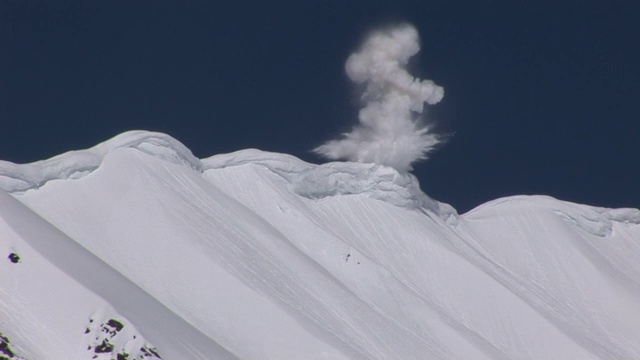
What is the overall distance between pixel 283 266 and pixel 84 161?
629 inches

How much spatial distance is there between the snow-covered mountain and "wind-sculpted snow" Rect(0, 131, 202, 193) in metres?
0.14

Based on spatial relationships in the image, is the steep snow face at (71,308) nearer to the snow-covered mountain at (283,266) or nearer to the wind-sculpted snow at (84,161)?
the snow-covered mountain at (283,266)

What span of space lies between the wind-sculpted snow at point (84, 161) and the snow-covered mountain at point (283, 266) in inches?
5.6

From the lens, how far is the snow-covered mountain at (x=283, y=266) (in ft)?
278

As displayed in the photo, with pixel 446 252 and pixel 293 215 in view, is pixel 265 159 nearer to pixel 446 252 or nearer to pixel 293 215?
pixel 293 215

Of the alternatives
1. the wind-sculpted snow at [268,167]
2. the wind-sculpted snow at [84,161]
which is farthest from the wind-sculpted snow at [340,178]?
the wind-sculpted snow at [84,161]

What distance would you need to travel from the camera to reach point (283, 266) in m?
101

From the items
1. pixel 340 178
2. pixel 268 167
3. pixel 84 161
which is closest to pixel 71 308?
pixel 84 161

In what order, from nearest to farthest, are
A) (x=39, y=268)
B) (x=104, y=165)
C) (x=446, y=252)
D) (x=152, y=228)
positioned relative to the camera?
1. (x=39, y=268)
2. (x=152, y=228)
3. (x=104, y=165)
4. (x=446, y=252)

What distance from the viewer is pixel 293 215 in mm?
110125

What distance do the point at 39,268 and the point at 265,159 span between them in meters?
32.4

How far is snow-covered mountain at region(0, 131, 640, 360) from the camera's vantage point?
278 feet

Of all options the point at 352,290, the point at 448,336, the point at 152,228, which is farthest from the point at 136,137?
the point at 448,336

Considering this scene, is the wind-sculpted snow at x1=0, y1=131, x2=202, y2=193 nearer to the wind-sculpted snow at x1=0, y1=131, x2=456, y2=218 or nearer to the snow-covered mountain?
the wind-sculpted snow at x1=0, y1=131, x2=456, y2=218
